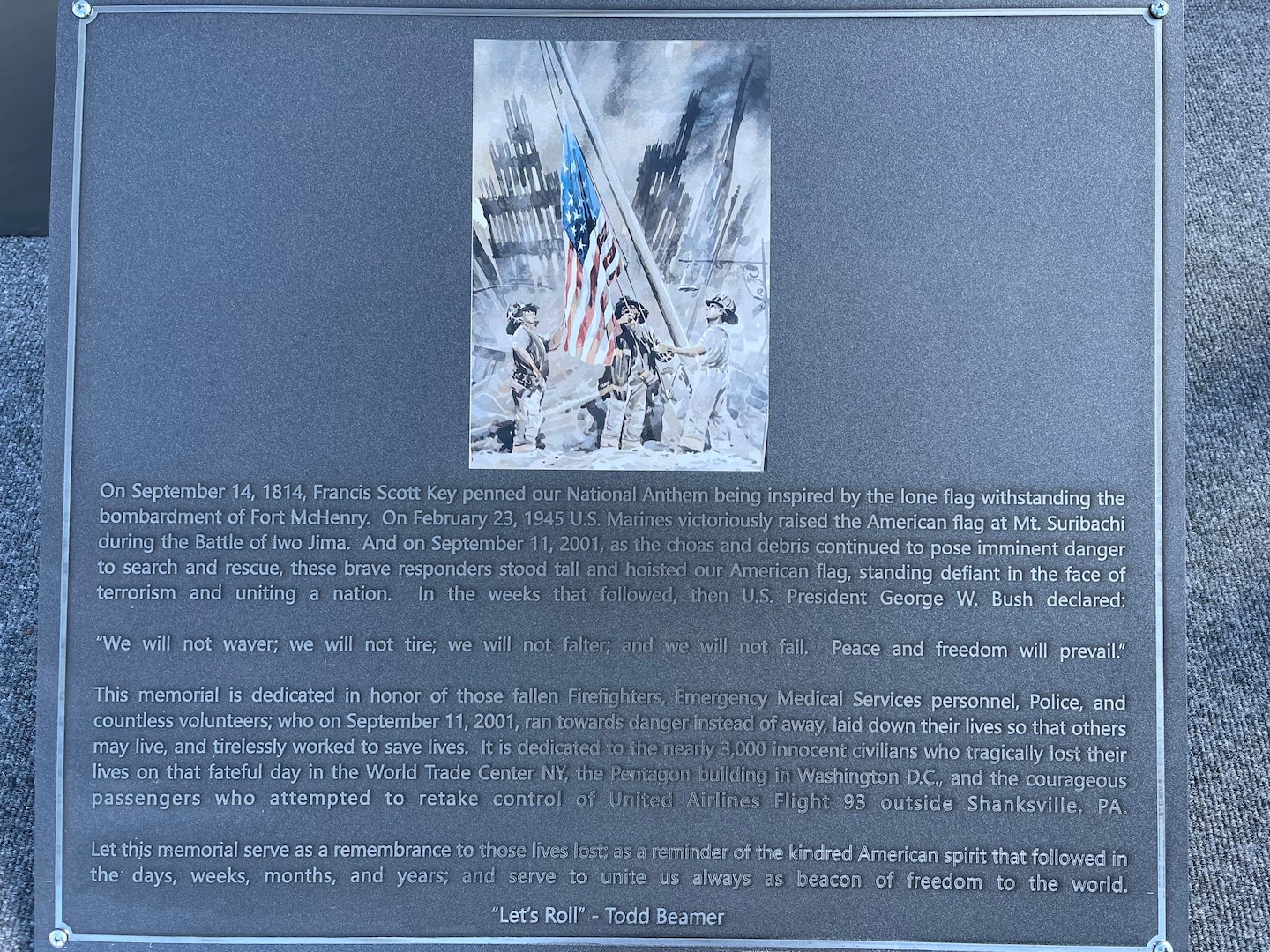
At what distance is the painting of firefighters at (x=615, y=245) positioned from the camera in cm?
207

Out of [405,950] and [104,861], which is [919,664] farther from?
[104,861]

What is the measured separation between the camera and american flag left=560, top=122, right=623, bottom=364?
208 centimetres

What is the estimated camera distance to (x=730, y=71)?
2076 millimetres

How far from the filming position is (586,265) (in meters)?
2.08

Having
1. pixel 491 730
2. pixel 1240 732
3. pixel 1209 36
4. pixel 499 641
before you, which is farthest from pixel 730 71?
pixel 1240 732

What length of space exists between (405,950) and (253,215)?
188 centimetres

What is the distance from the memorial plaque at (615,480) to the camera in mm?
2035

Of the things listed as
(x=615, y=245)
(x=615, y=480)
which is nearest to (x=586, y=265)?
(x=615, y=245)

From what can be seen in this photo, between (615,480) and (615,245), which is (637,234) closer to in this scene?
(615,245)

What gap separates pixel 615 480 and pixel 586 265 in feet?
1.80

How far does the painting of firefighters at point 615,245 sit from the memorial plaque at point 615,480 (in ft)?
0.04

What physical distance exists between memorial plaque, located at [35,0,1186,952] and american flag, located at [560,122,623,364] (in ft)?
0.04

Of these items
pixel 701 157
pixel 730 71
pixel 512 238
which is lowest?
pixel 512 238

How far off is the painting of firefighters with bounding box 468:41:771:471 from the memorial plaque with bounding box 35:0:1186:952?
1 centimetres
